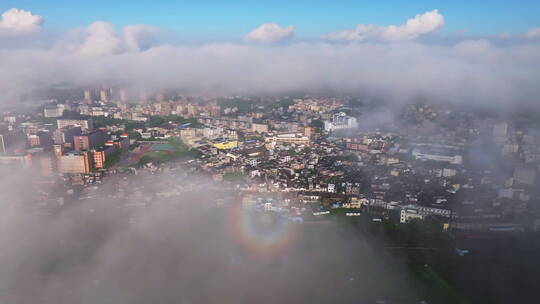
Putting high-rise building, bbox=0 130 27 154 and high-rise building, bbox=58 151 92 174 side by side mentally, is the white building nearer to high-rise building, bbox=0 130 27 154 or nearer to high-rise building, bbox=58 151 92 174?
high-rise building, bbox=58 151 92 174

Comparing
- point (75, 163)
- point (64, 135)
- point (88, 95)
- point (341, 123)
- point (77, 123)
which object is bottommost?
point (75, 163)

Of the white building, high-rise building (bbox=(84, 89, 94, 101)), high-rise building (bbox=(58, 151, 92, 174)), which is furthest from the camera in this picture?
high-rise building (bbox=(84, 89, 94, 101))

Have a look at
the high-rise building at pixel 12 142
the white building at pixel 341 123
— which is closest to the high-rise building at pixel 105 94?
the high-rise building at pixel 12 142

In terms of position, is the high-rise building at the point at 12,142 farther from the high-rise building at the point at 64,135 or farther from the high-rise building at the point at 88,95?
the high-rise building at the point at 88,95

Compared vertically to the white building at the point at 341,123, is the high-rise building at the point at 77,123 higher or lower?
higher

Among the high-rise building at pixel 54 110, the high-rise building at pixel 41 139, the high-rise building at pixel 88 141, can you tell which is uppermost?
the high-rise building at pixel 54 110

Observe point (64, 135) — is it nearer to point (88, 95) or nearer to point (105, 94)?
point (88, 95)

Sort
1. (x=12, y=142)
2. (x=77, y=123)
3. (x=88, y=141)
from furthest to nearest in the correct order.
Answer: (x=77, y=123)
(x=88, y=141)
(x=12, y=142)

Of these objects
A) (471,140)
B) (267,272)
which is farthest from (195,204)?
(471,140)

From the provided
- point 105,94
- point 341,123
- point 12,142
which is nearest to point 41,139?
point 12,142

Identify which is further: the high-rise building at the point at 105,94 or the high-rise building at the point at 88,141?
the high-rise building at the point at 105,94

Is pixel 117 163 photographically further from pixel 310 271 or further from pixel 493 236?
pixel 493 236

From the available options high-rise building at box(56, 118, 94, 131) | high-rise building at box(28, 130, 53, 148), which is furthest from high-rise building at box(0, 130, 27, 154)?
high-rise building at box(56, 118, 94, 131)
